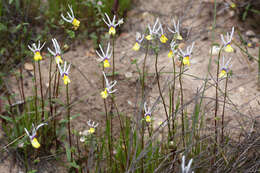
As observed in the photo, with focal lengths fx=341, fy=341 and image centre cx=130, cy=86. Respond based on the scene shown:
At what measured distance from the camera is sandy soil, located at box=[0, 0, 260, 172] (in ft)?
8.00

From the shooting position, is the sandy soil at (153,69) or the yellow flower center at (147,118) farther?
the sandy soil at (153,69)

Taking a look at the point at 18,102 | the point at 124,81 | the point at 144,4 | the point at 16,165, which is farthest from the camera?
the point at 144,4

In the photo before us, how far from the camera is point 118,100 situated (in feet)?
8.46

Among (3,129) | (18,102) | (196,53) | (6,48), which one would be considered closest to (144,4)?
(196,53)

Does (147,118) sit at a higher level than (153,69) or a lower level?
lower

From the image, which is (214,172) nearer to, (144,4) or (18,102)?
(18,102)

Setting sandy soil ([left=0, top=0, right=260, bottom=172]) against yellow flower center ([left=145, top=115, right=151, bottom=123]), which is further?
sandy soil ([left=0, top=0, right=260, bottom=172])

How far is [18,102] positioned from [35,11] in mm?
1111

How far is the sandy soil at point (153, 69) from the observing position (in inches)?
96.0

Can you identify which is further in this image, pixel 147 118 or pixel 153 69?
pixel 153 69

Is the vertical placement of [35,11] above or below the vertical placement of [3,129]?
above

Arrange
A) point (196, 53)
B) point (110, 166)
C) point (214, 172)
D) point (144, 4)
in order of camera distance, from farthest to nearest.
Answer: point (144, 4) < point (196, 53) < point (110, 166) < point (214, 172)

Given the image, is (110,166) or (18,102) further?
(18,102)

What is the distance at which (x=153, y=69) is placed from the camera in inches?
109
